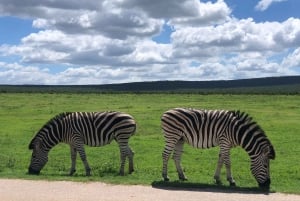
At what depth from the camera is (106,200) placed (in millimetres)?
10984

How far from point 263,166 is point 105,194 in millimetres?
4374

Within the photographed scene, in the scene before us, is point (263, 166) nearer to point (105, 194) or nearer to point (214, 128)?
point (214, 128)

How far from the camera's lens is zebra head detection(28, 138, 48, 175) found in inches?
621

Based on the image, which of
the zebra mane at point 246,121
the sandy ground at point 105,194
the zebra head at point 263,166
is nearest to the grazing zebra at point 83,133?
the sandy ground at point 105,194

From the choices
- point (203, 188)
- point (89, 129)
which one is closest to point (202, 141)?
point (203, 188)

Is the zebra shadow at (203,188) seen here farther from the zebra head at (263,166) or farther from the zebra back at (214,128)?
the zebra back at (214,128)

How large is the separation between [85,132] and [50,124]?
1245 mm

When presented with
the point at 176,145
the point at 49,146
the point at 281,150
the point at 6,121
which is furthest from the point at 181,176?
the point at 6,121

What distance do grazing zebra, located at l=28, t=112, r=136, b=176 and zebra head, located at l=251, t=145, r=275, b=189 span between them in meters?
4.50

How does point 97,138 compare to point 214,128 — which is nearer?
point 214,128

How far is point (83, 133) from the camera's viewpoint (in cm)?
1588

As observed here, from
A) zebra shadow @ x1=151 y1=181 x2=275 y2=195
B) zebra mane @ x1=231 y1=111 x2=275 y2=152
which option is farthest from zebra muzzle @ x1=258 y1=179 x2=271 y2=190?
zebra mane @ x1=231 y1=111 x2=275 y2=152

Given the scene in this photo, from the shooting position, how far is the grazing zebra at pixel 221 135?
43.0ft

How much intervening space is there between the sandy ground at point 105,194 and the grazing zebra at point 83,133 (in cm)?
269
